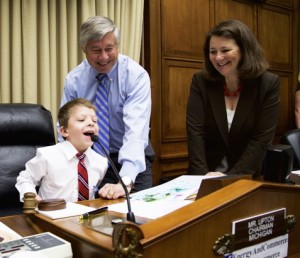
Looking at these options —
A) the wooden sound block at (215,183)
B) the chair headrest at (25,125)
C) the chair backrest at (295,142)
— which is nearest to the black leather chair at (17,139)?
the chair headrest at (25,125)

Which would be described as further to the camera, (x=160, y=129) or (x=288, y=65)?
(x=288, y=65)

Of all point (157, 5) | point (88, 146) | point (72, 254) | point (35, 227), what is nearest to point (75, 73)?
point (88, 146)

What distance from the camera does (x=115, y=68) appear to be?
6.72 feet

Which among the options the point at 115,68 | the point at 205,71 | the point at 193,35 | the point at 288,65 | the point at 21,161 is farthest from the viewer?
the point at 288,65

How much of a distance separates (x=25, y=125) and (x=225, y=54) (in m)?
1.07

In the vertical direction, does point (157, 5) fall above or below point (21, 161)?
above

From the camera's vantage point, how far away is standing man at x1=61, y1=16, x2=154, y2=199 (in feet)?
6.09

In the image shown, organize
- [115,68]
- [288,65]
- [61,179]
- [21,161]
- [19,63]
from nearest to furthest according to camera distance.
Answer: [61,179], [21,161], [115,68], [19,63], [288,65]

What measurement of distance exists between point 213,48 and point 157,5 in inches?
64.6

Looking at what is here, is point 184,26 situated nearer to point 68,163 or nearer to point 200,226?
point 68,163

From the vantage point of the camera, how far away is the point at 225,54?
206 centimetres

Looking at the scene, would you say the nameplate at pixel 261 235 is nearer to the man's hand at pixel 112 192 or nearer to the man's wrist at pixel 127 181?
the man's hand at pixel 112 192

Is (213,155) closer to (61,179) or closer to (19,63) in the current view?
(61,179)

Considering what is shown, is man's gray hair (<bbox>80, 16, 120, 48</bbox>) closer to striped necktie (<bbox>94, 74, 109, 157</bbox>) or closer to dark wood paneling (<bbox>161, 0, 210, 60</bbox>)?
striped necktie (<bbox>94, 74, 109, 157</bbox>)
